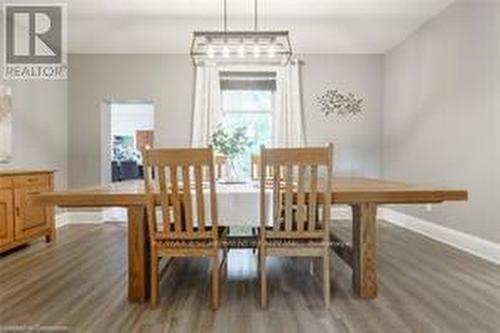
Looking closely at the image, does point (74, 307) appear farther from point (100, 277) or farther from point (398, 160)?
point (398, 160)

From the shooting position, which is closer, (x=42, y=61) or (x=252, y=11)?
(x=252, y=11)

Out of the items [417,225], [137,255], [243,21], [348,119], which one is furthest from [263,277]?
[348,119]

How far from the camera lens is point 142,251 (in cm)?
332

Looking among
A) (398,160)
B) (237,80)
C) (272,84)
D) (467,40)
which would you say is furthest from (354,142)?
(467,40)

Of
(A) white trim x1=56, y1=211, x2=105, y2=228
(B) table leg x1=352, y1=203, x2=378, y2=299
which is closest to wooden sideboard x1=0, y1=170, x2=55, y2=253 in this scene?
(A) white trim x1=56, y1=211, x2=105, y2=228

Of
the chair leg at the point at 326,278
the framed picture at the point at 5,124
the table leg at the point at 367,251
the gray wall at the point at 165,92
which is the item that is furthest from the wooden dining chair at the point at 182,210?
the gray wall at the point at 165,92

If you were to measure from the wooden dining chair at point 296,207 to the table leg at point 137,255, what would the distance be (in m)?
0.79

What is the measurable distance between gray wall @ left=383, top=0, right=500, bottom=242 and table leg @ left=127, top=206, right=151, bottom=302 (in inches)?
124

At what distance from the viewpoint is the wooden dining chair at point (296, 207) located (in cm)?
A: 304

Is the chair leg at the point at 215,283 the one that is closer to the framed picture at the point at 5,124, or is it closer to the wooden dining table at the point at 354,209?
the wooden dining table at the point at 354,209

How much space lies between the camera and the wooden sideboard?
4.80 metres

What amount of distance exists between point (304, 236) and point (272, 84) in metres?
4.72

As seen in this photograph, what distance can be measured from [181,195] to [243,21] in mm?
3404

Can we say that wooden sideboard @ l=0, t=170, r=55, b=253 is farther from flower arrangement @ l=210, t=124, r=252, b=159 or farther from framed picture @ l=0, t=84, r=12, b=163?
flower arrangement @ l=210, t=124, r=252, b=159
